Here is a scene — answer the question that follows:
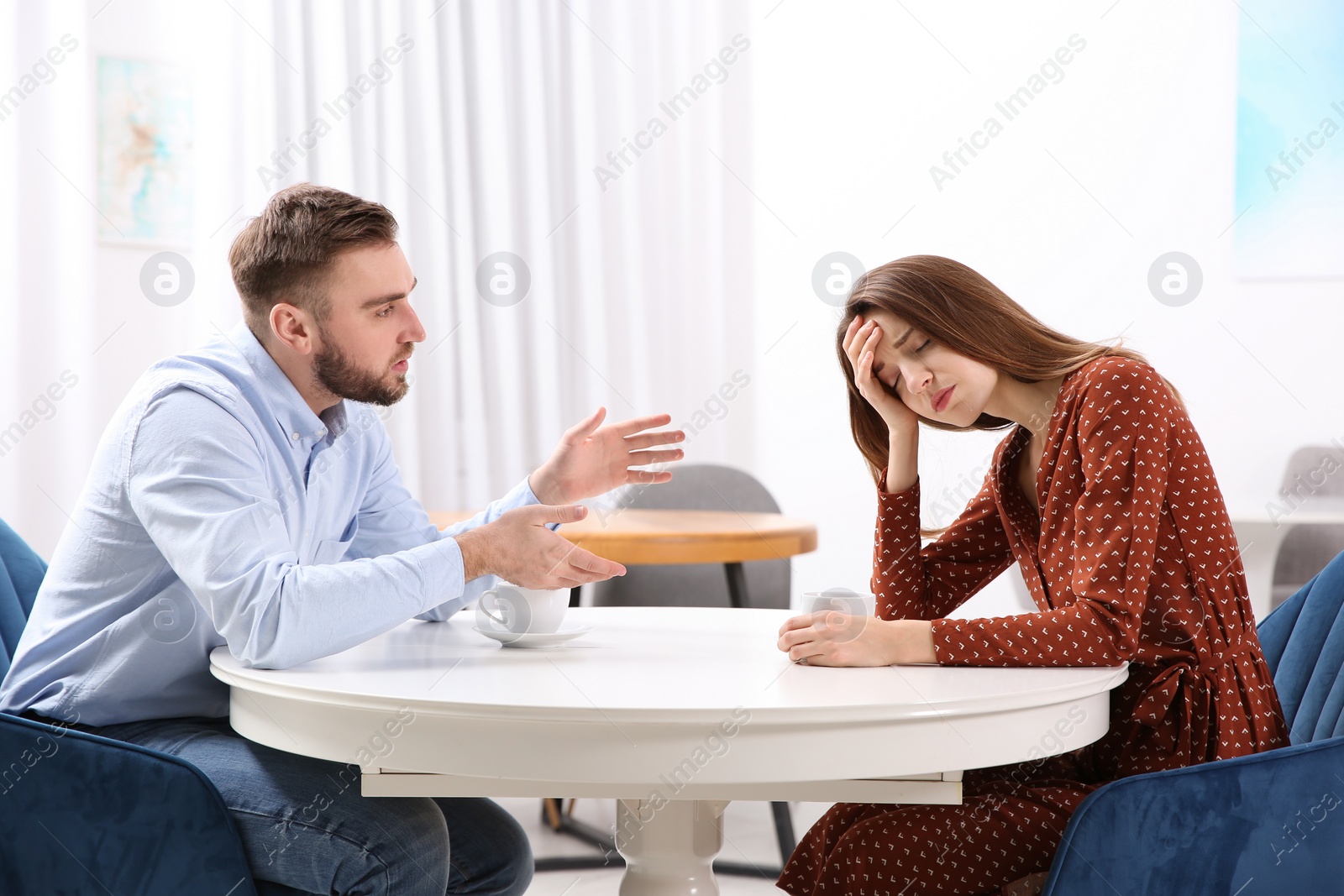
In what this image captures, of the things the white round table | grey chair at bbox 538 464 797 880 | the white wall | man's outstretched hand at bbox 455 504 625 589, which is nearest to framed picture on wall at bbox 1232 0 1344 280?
the white wall

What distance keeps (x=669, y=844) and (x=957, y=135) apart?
2.86 metres

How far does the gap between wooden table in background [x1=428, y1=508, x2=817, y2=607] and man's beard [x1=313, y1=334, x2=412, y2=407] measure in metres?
0.81

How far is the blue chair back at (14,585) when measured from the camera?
172 cm

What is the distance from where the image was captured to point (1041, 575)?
1.57m

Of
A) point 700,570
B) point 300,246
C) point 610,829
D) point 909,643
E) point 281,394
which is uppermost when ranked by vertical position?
point 300,246

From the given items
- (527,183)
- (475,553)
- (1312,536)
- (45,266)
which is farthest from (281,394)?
(1312,536)

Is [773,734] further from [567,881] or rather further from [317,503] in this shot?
[567,881]

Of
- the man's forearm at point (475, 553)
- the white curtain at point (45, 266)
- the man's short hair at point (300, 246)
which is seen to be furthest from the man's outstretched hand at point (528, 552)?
the white curtain at point (45, 266)

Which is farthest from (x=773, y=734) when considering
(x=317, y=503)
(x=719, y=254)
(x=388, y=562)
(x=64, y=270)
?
(x=719, y=254)

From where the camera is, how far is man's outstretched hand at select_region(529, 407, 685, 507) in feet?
5.82

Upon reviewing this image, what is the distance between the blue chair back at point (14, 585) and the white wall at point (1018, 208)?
8.64ft

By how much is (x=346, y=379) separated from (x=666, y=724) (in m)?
0.85

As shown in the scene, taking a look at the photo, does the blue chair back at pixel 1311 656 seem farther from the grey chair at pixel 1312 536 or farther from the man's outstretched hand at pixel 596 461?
the grey chair at pixel 1312 536

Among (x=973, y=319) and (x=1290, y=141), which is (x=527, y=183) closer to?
(x=1290, y=141)
